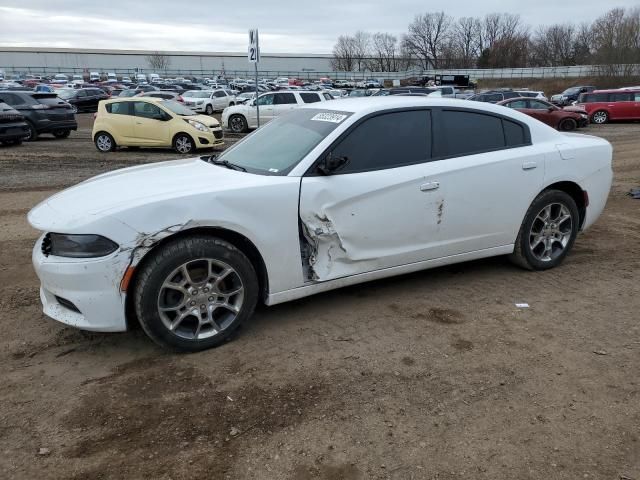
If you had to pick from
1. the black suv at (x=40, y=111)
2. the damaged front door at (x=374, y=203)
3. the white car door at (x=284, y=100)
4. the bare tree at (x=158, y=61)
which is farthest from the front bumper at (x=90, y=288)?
the bare tree at (x=158, y=61)

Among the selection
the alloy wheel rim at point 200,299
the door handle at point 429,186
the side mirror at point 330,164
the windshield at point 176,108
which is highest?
the windshield at point 176,108

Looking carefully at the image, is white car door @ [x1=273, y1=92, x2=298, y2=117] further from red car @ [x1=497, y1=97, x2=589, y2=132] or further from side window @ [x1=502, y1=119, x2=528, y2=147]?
side window @ [x1=502, y1=119, x2=528, y2=147]

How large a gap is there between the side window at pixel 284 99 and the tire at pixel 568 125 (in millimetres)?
10903

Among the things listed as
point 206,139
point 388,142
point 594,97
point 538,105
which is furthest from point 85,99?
point 388,142

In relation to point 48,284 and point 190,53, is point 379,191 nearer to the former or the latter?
point 48,284

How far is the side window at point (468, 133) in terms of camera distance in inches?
177

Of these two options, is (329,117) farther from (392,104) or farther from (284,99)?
(284,99)

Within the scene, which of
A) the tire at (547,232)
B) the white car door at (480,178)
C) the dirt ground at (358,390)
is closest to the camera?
the dirt ground at (358,390)

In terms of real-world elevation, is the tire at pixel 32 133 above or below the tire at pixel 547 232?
above

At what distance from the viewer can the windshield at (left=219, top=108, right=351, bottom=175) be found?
406 cm

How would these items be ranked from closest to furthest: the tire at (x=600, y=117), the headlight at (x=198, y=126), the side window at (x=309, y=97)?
the headlight at (x=198, y=126)
the side window at (x=309, y=97)
the tire at (x=600, y=117)

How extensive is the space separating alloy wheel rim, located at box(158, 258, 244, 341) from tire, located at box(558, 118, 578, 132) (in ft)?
70.1

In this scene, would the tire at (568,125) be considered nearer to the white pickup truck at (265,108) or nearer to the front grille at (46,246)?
the white pickup truck at (265,108)

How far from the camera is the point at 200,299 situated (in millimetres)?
3594
